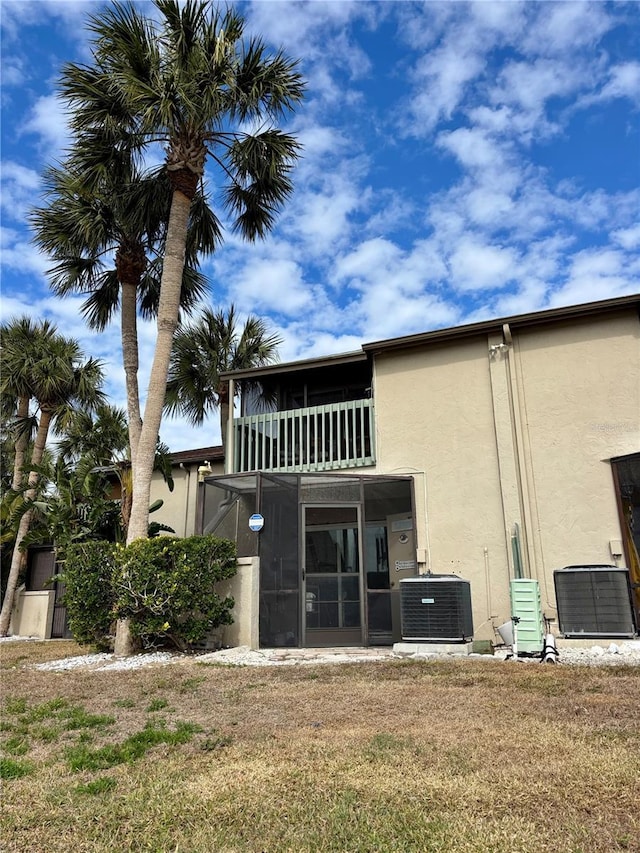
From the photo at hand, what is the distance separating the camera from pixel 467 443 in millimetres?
11875

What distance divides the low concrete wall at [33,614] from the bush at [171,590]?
8521 millimetres

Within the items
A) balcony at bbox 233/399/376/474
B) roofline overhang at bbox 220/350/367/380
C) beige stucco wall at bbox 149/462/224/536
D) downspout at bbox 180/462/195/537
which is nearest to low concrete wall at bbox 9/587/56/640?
beige stucco wall at bbox 149/462/224/536

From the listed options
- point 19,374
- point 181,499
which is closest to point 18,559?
point 181,499

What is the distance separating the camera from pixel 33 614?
17.5 m

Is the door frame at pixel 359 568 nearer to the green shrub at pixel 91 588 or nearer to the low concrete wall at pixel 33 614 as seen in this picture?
the green shrub at pixel 91 588

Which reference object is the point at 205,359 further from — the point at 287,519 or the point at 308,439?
the point at 287,519

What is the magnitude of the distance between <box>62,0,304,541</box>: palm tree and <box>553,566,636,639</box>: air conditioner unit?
Result: 7.17 meters

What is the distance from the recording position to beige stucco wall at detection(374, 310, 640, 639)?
1076 cm

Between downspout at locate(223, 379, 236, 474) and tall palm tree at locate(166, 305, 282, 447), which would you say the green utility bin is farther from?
tall palm tree at locate(166, 305, 282, 447)

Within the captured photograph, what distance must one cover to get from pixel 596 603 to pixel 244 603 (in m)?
5.68

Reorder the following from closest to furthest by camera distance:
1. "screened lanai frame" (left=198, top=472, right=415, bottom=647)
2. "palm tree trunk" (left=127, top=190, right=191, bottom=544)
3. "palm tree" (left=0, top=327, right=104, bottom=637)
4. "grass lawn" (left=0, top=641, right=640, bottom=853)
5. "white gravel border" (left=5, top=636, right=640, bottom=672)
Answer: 1. "grass lawn" (left=0, top=641, right=640, bottom=853)
2. "white gravel border" (left=5, top=636, right=640, bottom=672)
3. "screened lanai frame" (left=198, top=472, right=415, bottom=647)
4. "palm tree trunk" (left=127, top=190, right=191, bottom=544)
5. "palm tree" (left=0, top=327, right=104, bottom=637)

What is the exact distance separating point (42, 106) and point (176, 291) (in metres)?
4.38

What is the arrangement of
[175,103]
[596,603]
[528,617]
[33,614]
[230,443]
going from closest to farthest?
[528,617], [596,603], [175,103], [230,443], [33,614]

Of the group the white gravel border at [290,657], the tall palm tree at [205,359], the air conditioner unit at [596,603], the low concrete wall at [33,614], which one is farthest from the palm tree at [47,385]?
the air conditioner unit at [596,603]
